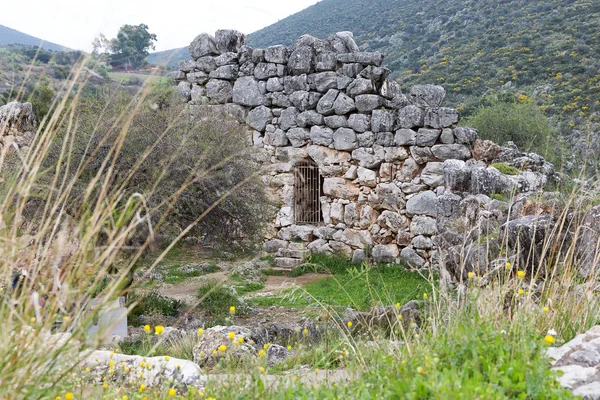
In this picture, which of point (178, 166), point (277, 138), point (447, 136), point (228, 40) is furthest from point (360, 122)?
point (178, 166)

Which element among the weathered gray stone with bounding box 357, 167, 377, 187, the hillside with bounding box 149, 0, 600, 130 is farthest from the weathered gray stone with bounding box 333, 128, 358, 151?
the hillside with bounding box 149, 0, 600, 130

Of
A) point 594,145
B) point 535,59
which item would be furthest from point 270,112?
point 535,59

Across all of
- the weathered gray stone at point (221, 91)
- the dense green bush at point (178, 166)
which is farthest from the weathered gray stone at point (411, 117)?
the weathered gray stone at point (221, 91)

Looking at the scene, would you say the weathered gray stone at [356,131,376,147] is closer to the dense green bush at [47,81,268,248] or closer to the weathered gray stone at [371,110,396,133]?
the weathered gray stone at [371,110,396,133]

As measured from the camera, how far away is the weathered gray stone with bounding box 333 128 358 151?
12.0 m

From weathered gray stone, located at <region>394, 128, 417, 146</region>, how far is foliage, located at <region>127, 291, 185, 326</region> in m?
4.60

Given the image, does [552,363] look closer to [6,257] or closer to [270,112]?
[6,257]

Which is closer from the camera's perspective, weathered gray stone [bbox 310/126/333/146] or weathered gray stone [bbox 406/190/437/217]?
weathered gray stone [bbox 406/190/437/217]

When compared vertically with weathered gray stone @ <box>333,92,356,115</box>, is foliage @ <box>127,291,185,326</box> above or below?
below

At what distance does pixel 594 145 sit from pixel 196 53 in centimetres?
950

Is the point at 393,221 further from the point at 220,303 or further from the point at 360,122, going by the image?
the point at 220,303

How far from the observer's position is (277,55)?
12695 millimetres

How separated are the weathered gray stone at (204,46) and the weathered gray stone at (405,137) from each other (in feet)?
13.8

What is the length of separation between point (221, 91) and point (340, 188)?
9.71 feet
